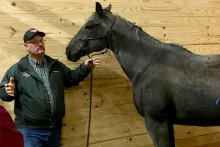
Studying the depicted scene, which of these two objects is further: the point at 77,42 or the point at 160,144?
the point at 77,42

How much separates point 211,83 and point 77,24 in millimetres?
1007

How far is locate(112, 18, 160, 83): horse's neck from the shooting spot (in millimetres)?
1340

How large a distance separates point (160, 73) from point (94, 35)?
0.47 meters

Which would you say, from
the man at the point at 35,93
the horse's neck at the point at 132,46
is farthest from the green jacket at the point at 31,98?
the horse's neck at the point at 132,46

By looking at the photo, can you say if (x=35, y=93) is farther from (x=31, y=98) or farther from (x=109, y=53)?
(x=109, y=53)

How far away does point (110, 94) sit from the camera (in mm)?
1772

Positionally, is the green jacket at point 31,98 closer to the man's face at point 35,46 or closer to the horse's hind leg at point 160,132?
the man's face at point 35,46

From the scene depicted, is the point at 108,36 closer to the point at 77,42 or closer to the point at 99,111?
the point at 77,42

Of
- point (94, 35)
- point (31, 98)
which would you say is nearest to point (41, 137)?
point (31, 98)

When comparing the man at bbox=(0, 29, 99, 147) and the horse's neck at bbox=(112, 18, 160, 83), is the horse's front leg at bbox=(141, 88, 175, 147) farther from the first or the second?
the man at bbox=(0, 29, 99, 147)

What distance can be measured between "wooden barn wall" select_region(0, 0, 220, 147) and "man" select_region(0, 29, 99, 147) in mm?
198

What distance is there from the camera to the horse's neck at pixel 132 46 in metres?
1.34

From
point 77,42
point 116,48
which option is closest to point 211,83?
point 116,48

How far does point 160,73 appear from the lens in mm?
1257
